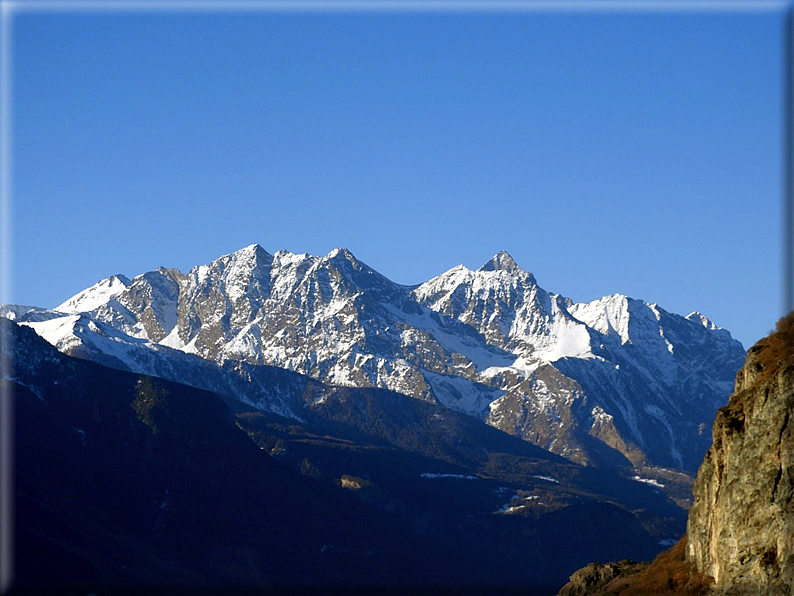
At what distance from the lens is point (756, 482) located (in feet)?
273

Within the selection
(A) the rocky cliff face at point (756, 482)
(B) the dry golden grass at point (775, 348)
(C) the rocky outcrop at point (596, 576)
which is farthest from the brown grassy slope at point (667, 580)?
(B) the dry golden grass at point (775, 348)

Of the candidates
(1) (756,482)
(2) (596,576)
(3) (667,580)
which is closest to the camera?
(1) (756,482)

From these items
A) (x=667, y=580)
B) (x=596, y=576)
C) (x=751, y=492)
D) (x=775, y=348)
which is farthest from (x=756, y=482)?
(x=596, y=576)

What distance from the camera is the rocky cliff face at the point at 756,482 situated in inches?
3137

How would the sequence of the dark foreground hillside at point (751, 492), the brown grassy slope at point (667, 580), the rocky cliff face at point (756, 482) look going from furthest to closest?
the brown grassy slope at point (667, 580) → the dark foreground hillside at point (751, 492) → the rocky cliff face at point (756, 482)

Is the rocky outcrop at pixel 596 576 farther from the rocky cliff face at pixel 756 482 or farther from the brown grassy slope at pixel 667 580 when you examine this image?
the rocky cliff face at pixel 756 482

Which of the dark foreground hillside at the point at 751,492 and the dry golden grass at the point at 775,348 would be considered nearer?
the dark foreground hillside at the point at 751,492

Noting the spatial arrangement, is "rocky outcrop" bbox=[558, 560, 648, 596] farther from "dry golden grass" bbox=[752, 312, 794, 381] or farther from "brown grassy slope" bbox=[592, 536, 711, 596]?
"dry golden grass" bbox=[752, 312, 794, 381]

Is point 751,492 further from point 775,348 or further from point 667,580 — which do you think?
point 667,580

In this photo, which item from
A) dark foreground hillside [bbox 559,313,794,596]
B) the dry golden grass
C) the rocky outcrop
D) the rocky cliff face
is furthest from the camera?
the rocky outcrop

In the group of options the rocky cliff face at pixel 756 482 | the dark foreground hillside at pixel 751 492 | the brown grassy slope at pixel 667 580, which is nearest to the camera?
the rocky cliff face at pixel 756 482

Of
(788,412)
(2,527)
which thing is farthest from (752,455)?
(2,527)

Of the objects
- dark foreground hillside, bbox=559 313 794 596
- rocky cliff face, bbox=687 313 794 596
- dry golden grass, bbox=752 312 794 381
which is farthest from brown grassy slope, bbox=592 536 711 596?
dry golden grass, bbox=752 312 794 381

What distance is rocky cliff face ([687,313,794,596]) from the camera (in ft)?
261
